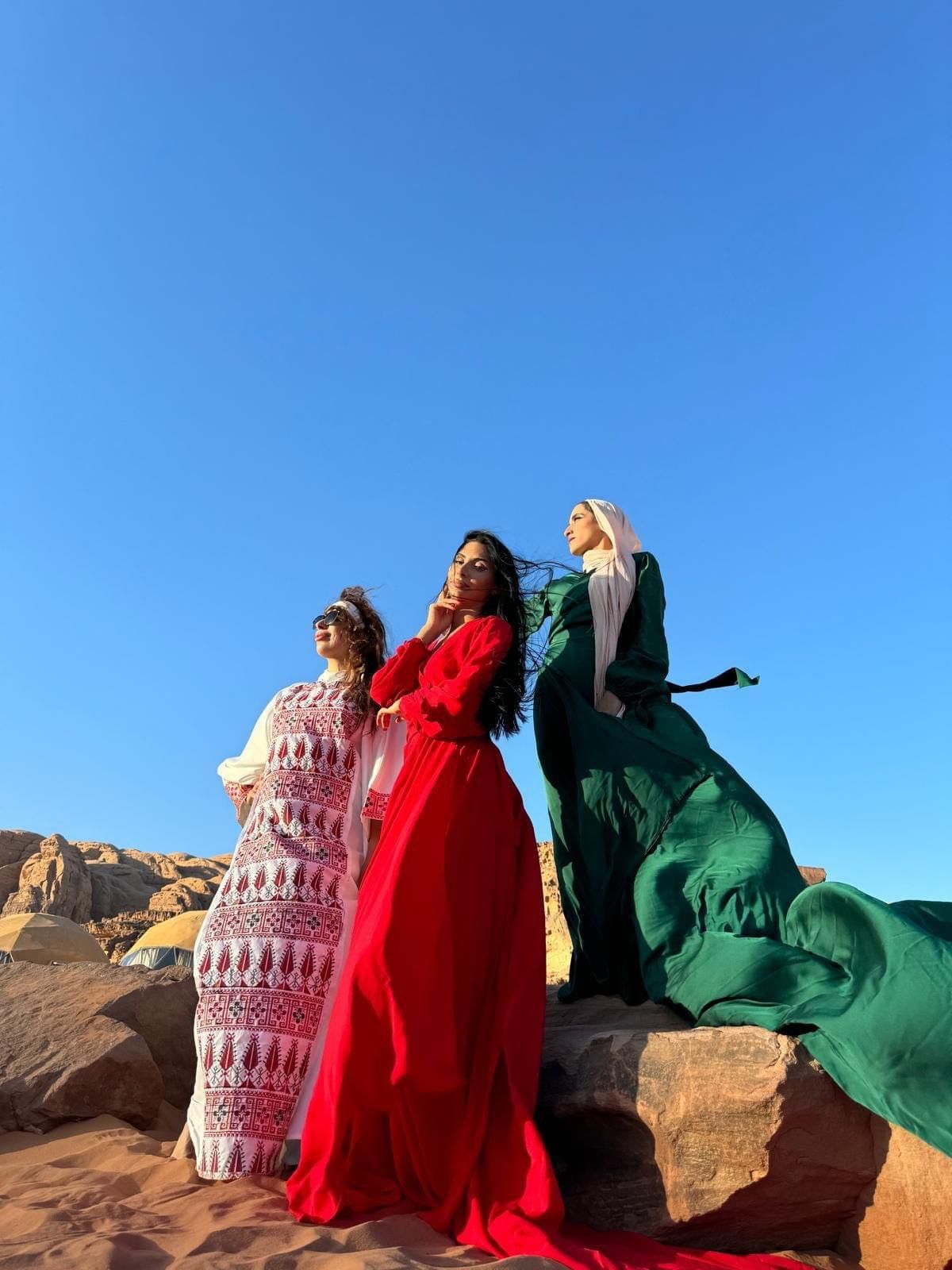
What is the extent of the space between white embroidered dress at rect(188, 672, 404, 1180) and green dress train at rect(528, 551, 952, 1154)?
0.86 metres

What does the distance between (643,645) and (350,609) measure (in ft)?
4.41

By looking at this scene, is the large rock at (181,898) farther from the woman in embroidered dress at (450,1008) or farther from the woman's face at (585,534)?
the woman in embroidered dress at (450,1008)

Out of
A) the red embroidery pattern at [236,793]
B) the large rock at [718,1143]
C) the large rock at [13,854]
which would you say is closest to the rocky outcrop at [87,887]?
the large rock at [13,854]

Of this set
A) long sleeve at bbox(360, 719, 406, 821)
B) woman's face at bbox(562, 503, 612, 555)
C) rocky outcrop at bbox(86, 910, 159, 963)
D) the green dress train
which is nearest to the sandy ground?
the green dress train

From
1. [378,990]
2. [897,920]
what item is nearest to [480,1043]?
[378,990]

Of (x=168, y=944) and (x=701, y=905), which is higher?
(x=168, y=944)

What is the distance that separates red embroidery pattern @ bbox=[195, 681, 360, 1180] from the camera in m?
3.64

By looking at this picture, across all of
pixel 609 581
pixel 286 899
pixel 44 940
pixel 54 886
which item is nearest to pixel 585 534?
pixel 609 581

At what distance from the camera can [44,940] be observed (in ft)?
50.8

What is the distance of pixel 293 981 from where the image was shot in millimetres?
3830

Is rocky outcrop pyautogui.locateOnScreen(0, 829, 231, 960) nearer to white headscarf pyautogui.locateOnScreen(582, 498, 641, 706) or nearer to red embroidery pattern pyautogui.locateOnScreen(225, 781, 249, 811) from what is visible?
red embroidery pattern pyautogui.locateOnScreen(225, 781, 249, 811)

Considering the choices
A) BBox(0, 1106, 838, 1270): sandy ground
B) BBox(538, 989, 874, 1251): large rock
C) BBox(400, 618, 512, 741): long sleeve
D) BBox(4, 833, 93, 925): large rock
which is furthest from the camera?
BBox(4, 833, 93, 925): large rock

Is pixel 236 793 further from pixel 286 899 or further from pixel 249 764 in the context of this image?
pixel 286 899

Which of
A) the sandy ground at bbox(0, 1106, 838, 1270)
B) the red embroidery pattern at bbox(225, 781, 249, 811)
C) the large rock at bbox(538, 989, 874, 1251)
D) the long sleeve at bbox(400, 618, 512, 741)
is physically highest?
the long sleeve at bbox(400, 618, 512, 741)
